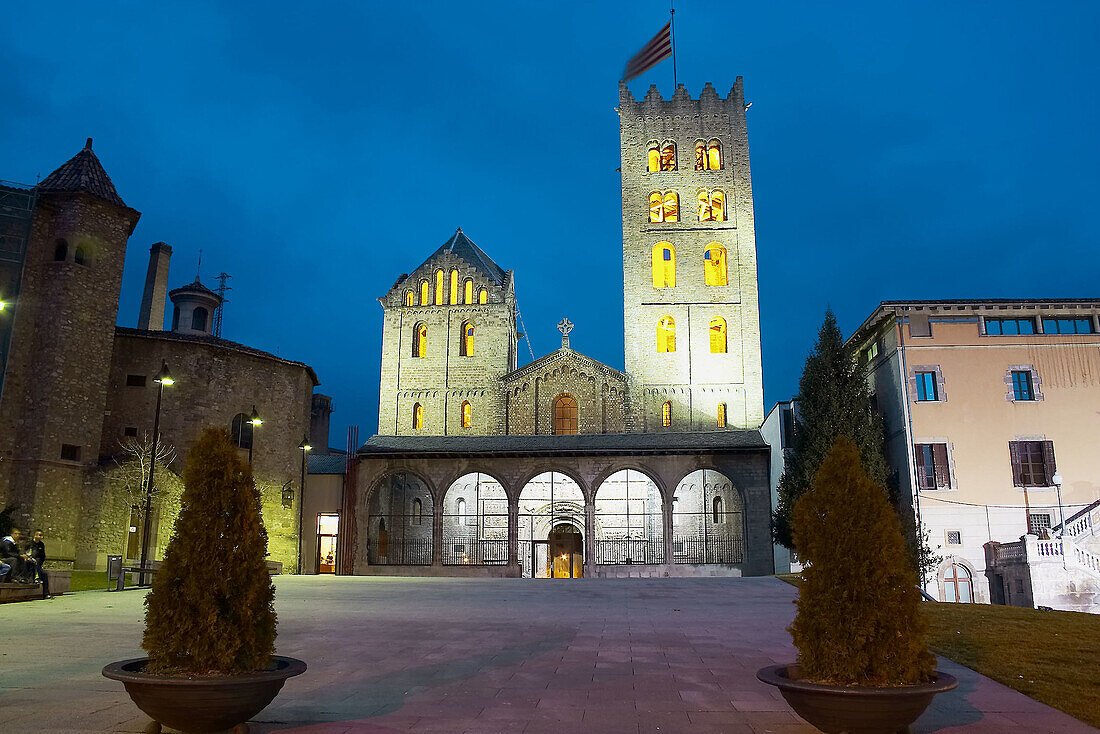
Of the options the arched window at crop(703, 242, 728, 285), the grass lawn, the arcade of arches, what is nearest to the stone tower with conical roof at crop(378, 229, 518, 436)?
the arcade of arches

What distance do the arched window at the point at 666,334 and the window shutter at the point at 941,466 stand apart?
19.1m

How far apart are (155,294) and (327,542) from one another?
16.6 metres

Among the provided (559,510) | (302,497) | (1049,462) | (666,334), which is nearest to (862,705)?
(1049,462)

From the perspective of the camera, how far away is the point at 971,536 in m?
26.7

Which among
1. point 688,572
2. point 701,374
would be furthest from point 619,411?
point 688,572

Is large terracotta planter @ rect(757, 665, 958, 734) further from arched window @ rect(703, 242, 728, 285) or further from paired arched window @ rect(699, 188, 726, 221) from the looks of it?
paired arched window @ rect(699, 188, 726, 221)

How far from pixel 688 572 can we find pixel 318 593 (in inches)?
689

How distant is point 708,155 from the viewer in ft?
156

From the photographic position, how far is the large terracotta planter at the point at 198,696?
5176 mm

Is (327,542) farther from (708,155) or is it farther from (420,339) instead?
(708,155)

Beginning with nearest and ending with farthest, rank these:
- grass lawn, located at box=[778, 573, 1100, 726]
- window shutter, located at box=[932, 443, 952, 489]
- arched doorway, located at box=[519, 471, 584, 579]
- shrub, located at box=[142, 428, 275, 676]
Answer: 1. shrub, located at box=[142, 428, 275, 676]
2. grass lawn, located at box=[778, 573, 1100, 726]
3. window shutter, located at box=[932, 443, 952, 489]
4. arched doorway, located at box=[519, 471, 584, 579]

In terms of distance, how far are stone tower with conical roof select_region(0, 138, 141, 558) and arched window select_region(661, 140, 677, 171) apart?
2852 centimetres

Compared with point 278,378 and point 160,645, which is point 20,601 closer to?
point 160,645

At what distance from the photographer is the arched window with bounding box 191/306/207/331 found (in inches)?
1818
